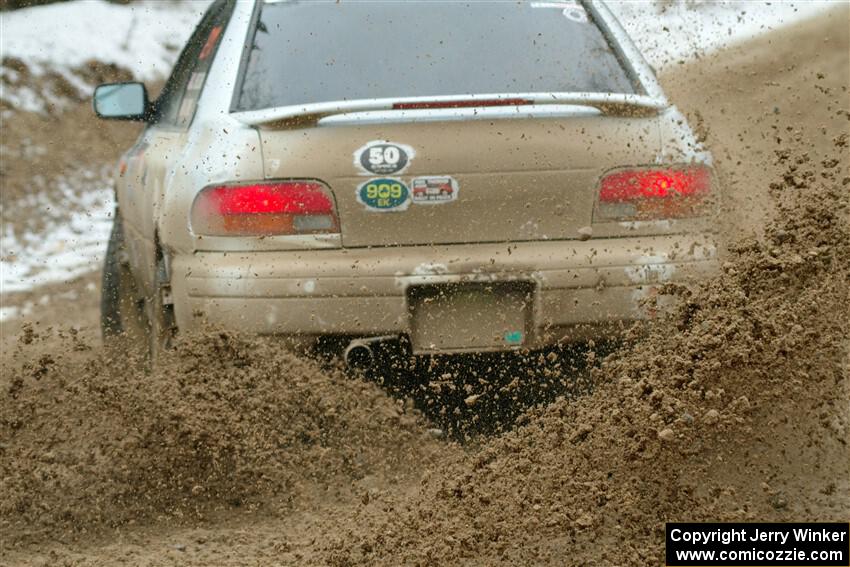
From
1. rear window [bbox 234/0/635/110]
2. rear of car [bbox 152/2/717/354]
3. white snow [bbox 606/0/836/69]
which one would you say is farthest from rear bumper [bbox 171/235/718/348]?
white snow [bbox 606/0/836/69]

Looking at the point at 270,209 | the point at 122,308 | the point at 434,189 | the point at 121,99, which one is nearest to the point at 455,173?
the point at 434,189

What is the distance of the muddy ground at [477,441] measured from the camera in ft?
13.0

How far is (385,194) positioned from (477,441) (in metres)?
0.93

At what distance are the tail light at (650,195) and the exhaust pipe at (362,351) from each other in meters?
0.88

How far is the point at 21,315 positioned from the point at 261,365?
15.3 ft

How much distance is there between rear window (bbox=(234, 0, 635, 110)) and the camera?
5074 millimetres

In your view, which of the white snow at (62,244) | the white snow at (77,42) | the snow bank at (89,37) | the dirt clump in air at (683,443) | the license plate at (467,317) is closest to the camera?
the dirt clump in air at (683,443)

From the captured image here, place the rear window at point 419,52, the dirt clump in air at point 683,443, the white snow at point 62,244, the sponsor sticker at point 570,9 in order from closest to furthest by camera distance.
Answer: the dirt clump in air at point 683,443
the rear window at point 419,52
the sponsor sticker at point 570,9
the white snow at point 62,244

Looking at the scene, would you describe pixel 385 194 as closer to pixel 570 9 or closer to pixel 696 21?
pixel 570 9

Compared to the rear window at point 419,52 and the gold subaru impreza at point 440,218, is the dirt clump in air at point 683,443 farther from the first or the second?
the rear window at point 419,52

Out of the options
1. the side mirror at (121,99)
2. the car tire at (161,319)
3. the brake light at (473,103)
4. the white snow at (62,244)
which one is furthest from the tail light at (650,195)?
the white snow at (62,244)

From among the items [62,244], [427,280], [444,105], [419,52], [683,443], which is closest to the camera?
[683,443]

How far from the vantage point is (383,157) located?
15.5 ft

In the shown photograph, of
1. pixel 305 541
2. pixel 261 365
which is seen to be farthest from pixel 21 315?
pixel 305 541
